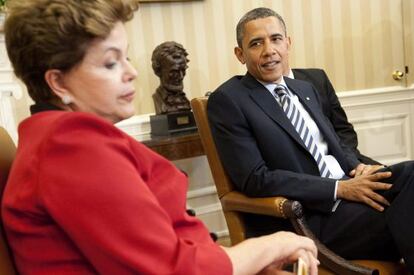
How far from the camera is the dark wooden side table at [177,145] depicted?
8.53ft

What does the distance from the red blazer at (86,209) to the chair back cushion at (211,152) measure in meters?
1.13

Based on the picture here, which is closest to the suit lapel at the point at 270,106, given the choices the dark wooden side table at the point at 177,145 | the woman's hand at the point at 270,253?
the dark wooden side table at the point at 177,145

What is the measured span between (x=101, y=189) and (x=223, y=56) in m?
2.63

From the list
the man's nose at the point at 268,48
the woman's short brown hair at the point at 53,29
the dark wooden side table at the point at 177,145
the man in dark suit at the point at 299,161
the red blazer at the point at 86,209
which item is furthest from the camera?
the dark wooden side table at the point at 177,145

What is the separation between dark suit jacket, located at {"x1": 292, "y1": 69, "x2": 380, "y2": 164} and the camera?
2703 millimetres

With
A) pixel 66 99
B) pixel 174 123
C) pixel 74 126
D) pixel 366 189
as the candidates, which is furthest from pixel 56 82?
pixel 174 123

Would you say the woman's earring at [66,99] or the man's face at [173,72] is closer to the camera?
the woman's earring at [66,99]

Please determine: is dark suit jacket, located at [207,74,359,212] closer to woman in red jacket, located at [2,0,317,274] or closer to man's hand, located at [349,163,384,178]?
man's hand, located at [349,163,384,178]

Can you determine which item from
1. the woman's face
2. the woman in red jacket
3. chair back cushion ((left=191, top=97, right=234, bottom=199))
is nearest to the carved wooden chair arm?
chair back cushion ((left=191, top=97, right=234, bottom=199))

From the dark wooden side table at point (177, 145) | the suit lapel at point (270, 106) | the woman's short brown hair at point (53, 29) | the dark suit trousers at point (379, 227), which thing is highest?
the woman's short brown hair at point (53, 29)

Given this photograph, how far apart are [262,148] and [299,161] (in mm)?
168

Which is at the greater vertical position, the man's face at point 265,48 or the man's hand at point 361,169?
the man's face at point 265,48

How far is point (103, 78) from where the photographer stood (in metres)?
0.97

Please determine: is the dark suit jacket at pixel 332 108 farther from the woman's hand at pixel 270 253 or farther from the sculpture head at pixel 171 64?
the woman's hand at pixel 270 253
